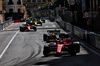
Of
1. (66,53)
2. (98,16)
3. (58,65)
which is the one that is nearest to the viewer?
(58,65)

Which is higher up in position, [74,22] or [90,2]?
[90,2]

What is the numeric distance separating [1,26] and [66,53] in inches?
1302

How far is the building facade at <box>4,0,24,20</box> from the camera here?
10511 centimetres

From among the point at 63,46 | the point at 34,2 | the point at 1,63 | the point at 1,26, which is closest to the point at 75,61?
the point at 63,46

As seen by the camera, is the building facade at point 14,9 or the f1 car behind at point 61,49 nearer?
the f1 car behind at point 61,49

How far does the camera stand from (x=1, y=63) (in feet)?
50.8

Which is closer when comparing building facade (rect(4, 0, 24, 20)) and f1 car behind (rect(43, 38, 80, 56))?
f1 car behind (rect(43, 38, 80, 56))

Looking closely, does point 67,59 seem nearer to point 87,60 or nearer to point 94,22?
point 87,60

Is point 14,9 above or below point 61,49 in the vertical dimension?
above

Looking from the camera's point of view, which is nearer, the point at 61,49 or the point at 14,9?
the point at 61,49

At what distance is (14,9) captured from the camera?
107 meters

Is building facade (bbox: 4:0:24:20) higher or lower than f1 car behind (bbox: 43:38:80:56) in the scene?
higher

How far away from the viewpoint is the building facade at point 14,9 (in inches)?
4138

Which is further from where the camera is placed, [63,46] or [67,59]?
[63,46]
